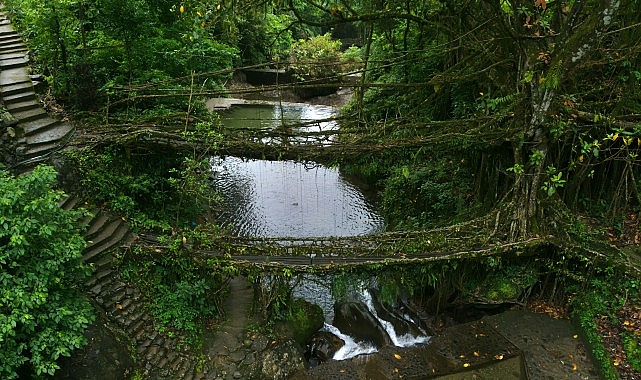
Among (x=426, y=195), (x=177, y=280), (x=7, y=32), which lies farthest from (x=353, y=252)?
(x=7, y=32)

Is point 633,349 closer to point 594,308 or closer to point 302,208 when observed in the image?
point 594,308

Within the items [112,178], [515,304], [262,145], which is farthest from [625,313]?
[112,178]

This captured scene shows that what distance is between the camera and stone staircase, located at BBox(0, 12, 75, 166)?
31.4 ft

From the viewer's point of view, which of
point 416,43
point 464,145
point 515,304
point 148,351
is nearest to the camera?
point 148,351

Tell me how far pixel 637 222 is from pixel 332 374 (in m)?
7.34

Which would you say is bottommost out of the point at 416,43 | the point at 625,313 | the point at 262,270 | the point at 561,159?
the point at 625,313

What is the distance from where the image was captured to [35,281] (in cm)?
603

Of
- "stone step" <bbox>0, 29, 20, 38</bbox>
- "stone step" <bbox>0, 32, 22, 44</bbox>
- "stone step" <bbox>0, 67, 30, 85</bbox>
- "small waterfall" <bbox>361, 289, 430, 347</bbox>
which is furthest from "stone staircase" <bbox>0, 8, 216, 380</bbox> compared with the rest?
"stone step" <bbox>0, 29, 20, 38</bbox>

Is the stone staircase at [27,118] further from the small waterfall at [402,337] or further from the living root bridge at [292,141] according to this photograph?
the small waterfall at [402,337]

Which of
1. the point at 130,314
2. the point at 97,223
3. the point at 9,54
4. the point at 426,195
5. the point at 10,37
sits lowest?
the point at 130,314

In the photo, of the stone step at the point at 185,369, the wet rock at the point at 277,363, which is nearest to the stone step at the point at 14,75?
the stone step at the point at 185,369

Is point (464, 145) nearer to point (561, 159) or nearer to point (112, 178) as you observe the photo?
point (561, 159)

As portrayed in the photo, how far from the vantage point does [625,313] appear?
8.27 metres

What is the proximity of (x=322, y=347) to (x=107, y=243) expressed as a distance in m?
5.15
